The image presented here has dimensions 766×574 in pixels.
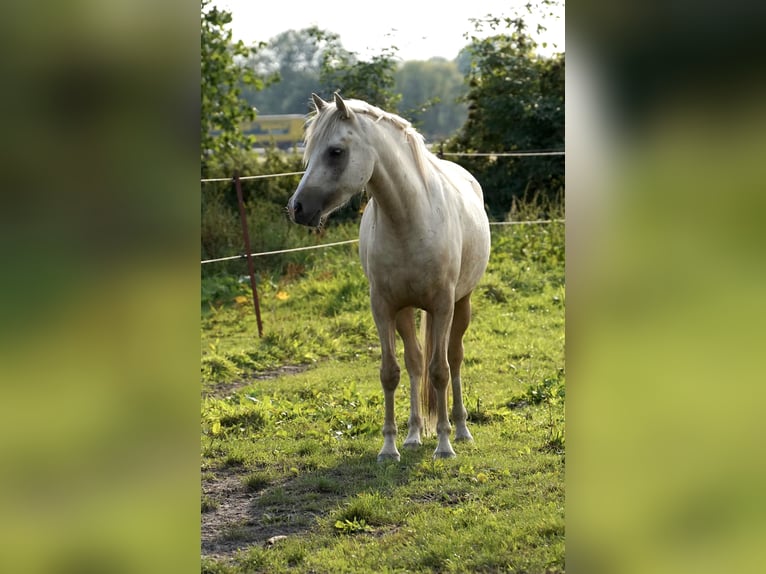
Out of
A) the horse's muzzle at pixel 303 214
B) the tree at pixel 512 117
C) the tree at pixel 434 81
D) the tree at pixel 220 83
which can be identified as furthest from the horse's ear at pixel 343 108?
the tree at pixel 434 81

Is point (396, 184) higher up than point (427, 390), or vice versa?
point (396, 184)

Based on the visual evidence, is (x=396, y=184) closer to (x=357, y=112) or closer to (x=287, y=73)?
(x=357, y=112)

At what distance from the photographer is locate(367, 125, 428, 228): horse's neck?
464 cm

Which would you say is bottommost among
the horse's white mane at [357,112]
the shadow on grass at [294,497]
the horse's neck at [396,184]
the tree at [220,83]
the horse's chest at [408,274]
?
the shadow on grass at [294,497]

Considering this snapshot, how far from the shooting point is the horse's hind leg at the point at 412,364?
5141mm

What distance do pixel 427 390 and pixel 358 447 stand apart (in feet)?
1.79

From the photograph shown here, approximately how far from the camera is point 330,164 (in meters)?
4.36

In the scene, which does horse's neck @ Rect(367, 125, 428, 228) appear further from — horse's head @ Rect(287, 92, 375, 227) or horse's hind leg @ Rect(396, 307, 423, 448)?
horse's hind leg @ Rect(396, 307, 423, 448)

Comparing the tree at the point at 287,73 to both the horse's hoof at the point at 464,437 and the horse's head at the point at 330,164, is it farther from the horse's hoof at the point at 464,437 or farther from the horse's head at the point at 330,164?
the horse's head at the point at 330,164

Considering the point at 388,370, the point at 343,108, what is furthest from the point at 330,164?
the point at 388,370

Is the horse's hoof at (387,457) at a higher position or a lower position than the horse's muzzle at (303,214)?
lower
